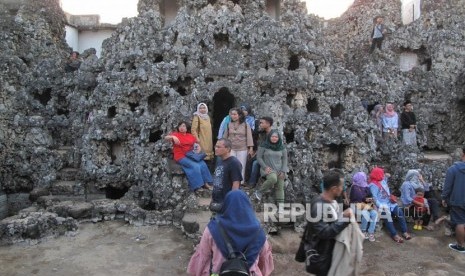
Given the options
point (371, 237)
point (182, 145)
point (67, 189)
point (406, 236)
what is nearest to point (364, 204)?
point (371, 237)

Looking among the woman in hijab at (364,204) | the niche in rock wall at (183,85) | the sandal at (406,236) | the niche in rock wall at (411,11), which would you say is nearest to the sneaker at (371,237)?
the woman in hijab at (364,204)

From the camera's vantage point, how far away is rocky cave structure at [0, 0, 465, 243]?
948 centimetres

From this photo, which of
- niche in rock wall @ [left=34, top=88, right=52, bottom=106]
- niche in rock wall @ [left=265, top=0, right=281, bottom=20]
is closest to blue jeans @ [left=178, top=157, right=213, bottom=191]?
niche in rock wall @ [left=265, top=0, right=281, bottom=20]

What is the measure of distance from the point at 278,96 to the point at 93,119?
4.99m

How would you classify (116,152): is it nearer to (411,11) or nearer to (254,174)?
(254,174)

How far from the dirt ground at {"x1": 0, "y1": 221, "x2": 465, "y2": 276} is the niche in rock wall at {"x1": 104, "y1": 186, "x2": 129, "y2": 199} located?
94.0 inches

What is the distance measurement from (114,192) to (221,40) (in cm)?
524

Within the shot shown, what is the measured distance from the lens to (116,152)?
36.3 ft

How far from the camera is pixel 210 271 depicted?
410 centimetres

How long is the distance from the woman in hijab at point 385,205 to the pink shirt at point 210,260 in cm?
464

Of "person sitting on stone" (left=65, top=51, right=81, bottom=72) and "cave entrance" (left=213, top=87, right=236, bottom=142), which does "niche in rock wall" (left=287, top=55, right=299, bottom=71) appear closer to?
"cave entrance" (left=213, top=87, right=236, bottom=142)

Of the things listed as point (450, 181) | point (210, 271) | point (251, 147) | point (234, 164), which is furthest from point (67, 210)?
point (450, 181)

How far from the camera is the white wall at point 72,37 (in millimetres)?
16188

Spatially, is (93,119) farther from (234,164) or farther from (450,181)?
(450,181)
